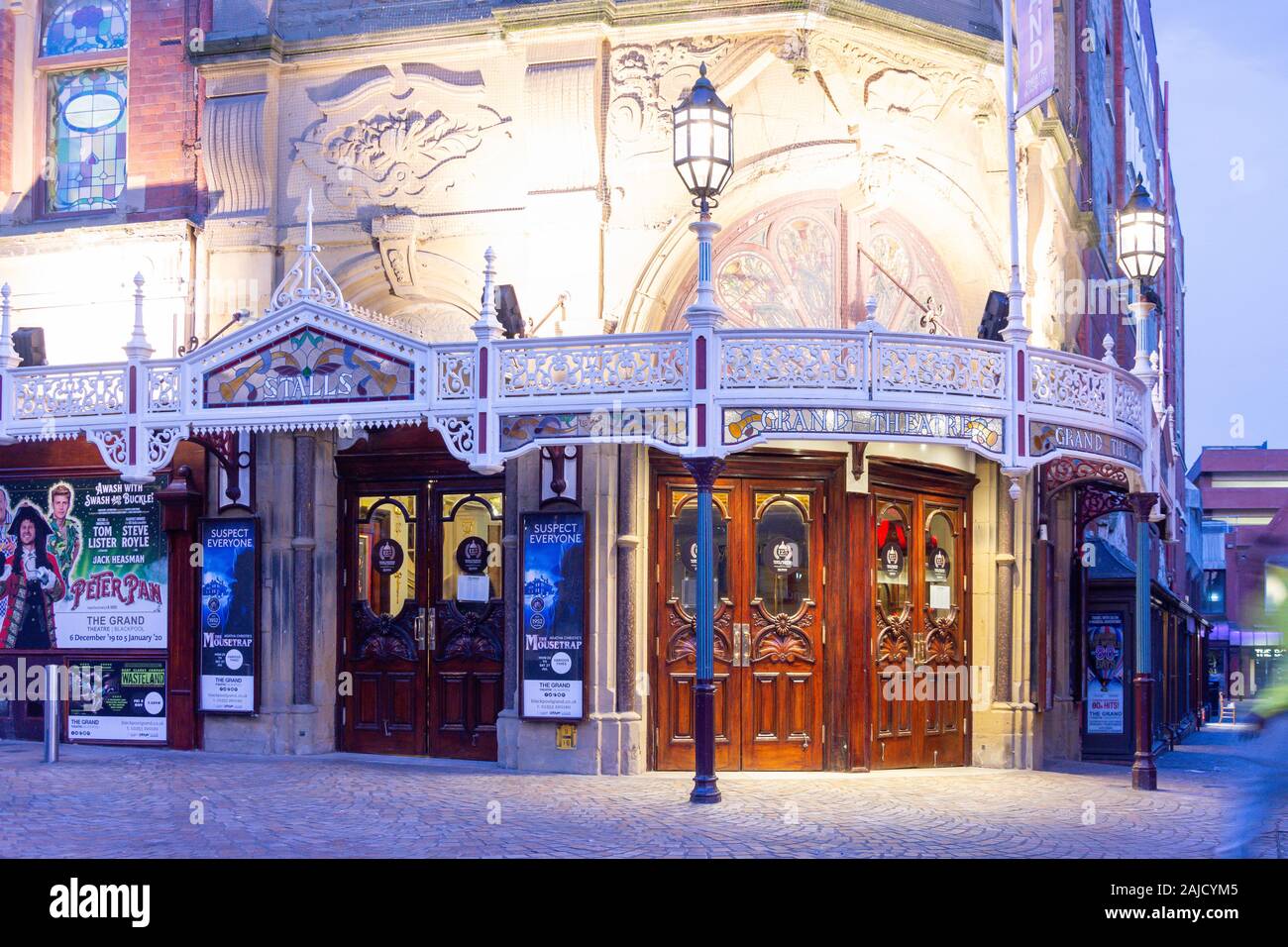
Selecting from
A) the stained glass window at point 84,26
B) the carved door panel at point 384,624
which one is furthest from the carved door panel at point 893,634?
the stained glass window at point 84,26

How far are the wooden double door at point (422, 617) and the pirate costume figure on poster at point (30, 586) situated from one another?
3538mm

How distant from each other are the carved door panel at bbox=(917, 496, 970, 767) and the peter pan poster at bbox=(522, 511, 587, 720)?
3821 mm

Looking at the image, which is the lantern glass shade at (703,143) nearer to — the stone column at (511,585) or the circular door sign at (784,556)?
the stone column at (511,585)

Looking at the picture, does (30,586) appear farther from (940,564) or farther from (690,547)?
(940,564)

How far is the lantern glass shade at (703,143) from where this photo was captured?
1306cm

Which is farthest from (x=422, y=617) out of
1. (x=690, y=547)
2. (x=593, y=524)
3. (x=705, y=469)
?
(x=705, y=469)

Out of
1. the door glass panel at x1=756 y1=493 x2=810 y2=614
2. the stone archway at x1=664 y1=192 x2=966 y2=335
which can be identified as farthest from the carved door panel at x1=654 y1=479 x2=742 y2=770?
the stone archway at x1=664 y1=192 x2=966 y2=335

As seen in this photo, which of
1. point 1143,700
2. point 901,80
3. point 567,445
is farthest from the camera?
point 901,80

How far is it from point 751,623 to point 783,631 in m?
0.35

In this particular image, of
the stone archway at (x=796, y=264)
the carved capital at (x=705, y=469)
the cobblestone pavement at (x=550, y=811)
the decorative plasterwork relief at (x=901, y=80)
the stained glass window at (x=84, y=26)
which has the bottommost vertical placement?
the cobblestone pavement at (x=550, y=811)

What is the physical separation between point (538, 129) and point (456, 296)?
6.67ft

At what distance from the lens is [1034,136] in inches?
679

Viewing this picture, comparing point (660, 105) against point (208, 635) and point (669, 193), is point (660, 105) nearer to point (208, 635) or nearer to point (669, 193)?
point (669, 193)

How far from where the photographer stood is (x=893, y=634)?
1592 centimetres
